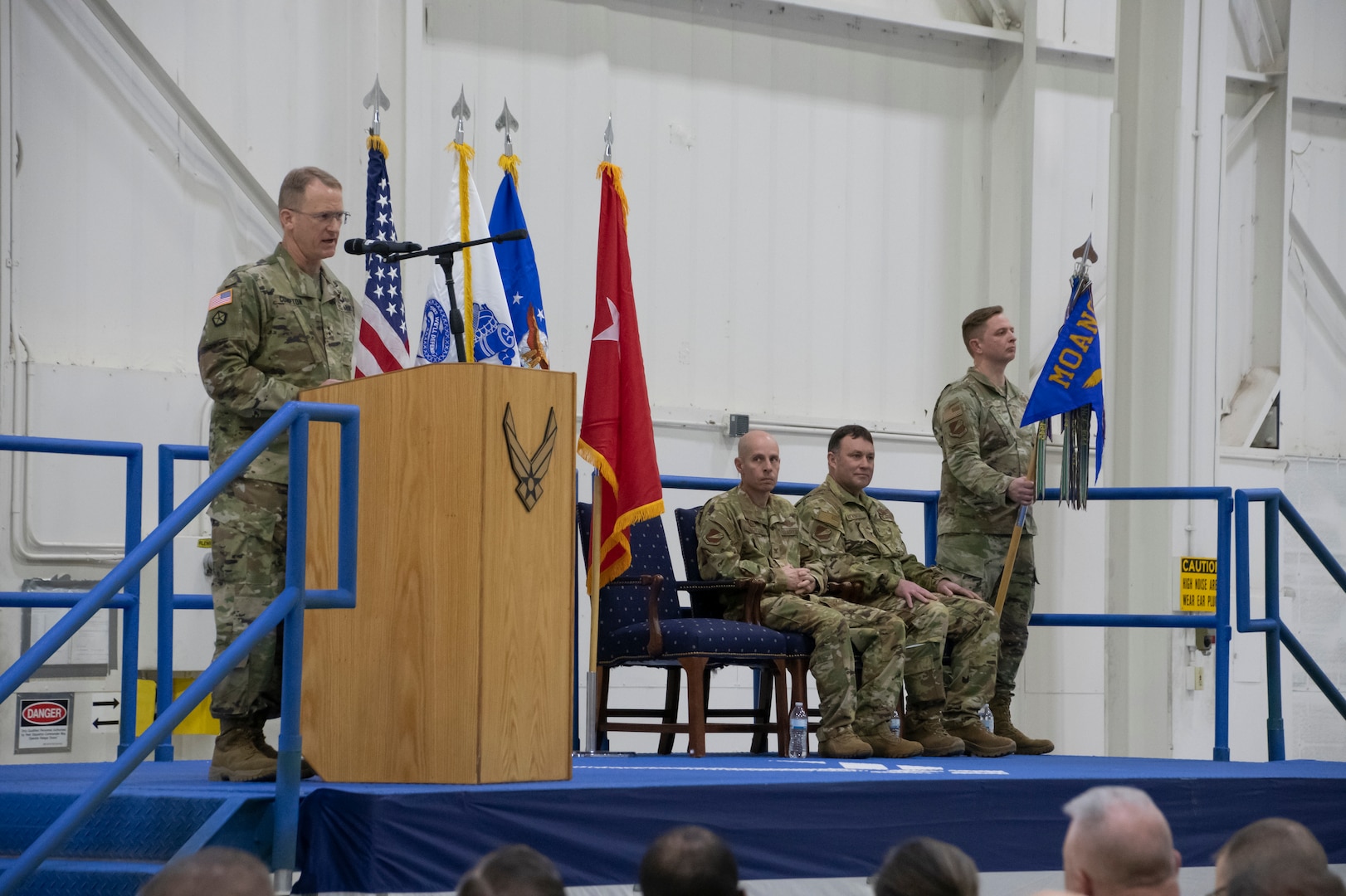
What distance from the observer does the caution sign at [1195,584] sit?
26.1 ft

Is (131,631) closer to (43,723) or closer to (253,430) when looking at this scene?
(253,430)

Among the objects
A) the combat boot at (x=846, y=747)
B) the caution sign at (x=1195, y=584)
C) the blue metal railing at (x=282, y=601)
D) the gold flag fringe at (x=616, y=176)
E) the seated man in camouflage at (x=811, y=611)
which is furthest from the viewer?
the caution sign at (x=1195, y=584)

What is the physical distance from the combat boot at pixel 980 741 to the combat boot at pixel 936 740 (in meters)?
0.03

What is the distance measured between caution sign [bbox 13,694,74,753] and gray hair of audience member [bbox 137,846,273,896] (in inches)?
200

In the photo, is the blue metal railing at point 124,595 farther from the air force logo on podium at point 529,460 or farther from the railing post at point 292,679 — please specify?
the air force logo on podium at point 529,460

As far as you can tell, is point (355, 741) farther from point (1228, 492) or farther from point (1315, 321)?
point (1315, 321)

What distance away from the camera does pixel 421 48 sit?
7.22 metres

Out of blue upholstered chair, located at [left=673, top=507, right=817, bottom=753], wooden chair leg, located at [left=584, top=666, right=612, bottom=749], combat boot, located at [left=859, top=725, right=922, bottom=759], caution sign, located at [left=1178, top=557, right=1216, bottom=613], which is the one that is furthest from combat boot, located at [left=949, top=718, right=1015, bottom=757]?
caution sign, located at [left=1178, top=557, right=1216, bottom=613]

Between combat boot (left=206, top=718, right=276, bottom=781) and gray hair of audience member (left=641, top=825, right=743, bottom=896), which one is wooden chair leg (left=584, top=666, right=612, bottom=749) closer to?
combat boot (left=206, top=718, right=276, bottom=781)

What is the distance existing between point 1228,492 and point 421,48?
4.26 metres

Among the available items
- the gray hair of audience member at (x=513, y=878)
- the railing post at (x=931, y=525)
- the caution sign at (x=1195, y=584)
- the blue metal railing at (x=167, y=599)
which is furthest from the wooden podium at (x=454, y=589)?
the caution sign at (x=1195, y=584)

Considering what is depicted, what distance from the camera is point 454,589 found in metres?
3.36

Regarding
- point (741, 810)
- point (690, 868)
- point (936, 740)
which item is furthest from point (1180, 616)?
point (690, 868)

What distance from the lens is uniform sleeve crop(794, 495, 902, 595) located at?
18.2 ft
